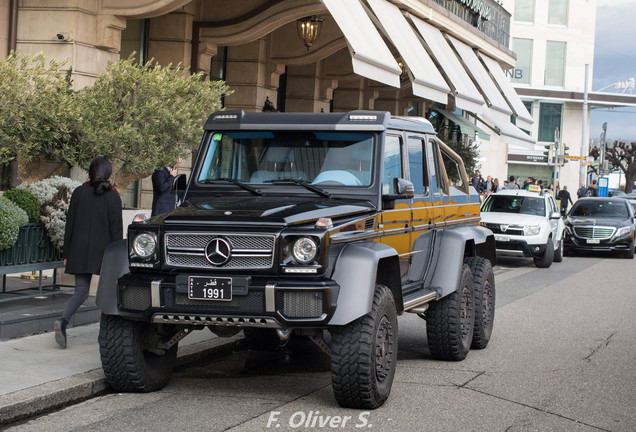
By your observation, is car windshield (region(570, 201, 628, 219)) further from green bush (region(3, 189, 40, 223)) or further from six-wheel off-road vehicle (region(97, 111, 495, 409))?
green bush (region(3, 189, 40, 223))

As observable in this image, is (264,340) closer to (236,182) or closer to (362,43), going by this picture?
(236,182)

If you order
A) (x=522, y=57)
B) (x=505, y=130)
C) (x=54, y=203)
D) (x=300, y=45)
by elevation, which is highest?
(x=522, y=57)

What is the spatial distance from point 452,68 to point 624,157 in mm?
67772

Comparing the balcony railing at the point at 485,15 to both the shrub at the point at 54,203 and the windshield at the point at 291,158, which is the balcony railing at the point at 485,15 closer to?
the shrub at the point at 54,203

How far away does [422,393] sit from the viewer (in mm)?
7816

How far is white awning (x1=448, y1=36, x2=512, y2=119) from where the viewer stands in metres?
25.4

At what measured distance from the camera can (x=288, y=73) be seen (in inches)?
989

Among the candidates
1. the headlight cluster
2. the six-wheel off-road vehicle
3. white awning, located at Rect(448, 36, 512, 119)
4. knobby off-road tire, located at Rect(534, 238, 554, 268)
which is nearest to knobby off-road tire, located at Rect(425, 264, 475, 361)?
the six-wheel off-road vehicle

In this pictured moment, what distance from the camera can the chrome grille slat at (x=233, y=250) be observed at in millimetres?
6853

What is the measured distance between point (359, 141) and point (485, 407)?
2.37 metres

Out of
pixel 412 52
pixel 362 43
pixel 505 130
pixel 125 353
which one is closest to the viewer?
pixel 125 353

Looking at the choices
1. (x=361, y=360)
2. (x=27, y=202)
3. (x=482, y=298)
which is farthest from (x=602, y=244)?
(x=361, y=360)

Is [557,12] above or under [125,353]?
above

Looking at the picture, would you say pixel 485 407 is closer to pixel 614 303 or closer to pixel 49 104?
pixel 49 104
